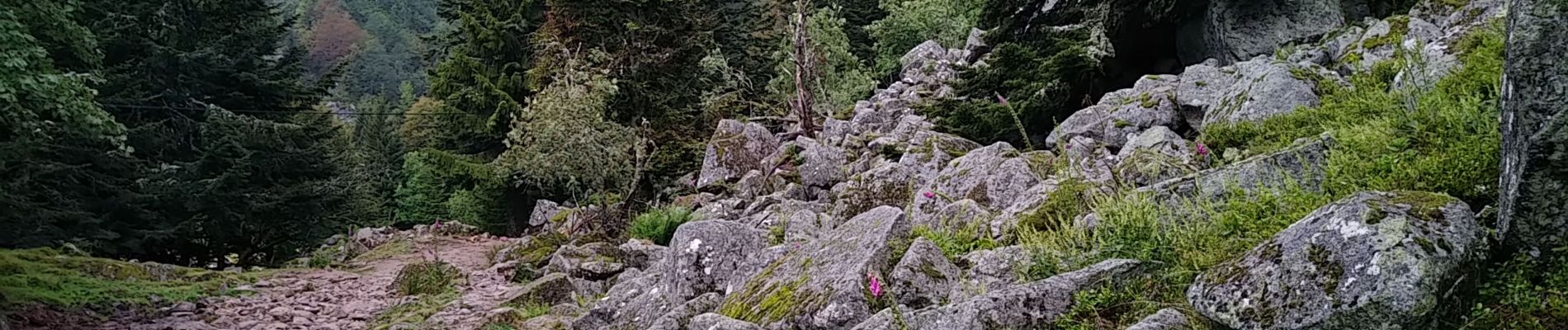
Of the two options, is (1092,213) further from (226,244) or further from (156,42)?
(156,42)

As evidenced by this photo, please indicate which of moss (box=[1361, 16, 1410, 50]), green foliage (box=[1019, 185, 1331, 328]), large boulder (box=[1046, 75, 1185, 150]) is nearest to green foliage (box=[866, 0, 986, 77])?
large boulder (box=[1046, 75, 1185, 150])

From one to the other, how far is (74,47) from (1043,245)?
8814mm

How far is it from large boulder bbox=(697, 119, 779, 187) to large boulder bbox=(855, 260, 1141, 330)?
1020cm

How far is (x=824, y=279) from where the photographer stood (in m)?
4.64

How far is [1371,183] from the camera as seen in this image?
3646 millimetres

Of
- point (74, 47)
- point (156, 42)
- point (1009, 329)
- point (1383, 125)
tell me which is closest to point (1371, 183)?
point (1383, 125)

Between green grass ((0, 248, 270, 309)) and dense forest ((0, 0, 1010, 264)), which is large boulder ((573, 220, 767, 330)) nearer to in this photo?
dense forest ((0, 0, 1010, 264))

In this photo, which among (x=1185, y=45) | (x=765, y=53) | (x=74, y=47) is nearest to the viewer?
(x=74, y=47)

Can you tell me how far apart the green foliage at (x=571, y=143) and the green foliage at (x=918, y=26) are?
33.2 ft

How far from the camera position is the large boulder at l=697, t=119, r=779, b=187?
14.4 metres

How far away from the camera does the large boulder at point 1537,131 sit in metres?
2.74

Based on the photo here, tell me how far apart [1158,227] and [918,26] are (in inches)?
772

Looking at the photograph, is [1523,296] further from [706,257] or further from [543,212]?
[543,212]

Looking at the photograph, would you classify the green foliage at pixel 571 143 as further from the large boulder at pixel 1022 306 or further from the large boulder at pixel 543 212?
the large boulder at pixel 1022 306
